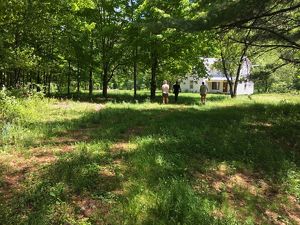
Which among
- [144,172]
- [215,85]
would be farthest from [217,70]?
[144,172]

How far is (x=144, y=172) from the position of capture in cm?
660

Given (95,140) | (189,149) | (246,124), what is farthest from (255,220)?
(246,124)

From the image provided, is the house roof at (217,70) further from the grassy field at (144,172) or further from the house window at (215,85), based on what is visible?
the grassy field at (144,172)

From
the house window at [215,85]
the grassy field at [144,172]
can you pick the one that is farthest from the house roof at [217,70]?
the grassy field at [144,172]

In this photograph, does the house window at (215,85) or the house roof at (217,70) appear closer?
the house roof at (217,70)

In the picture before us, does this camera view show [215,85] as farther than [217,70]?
Yes

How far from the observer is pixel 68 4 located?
18.6 m

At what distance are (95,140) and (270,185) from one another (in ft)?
14.6

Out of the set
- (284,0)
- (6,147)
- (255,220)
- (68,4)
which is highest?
(68,4)

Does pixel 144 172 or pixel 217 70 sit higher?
pixel 217 70

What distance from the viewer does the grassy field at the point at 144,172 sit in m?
5.24

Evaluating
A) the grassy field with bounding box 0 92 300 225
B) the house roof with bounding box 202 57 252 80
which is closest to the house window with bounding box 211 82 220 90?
the house roof with bounding box 202 57 252 80

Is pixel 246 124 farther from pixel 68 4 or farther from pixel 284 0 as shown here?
pixel 68 4

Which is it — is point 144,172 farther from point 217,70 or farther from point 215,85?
point 215,85
